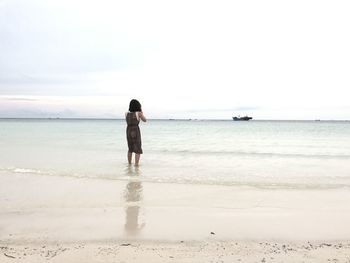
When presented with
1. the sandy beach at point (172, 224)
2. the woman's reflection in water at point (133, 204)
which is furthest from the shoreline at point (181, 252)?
the woman's reflection in water at point (133, 204)

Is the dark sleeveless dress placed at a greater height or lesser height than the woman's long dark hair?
lesser

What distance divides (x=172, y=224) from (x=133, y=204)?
1327 mm

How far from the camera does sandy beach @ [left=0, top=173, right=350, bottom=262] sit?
3797 millimetres

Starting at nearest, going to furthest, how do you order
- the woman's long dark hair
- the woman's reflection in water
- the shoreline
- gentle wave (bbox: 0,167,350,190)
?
the shoreline
the woman's reflection in water
gentle wave (bbox: 0,167,350,190)
the woman's long dark hair

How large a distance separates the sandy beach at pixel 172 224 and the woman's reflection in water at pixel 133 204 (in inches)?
0.5

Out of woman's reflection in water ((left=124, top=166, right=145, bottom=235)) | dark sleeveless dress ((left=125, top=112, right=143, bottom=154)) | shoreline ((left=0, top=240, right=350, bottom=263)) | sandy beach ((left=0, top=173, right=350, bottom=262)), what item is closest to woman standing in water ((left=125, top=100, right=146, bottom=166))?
dark sleeveless dress ((left=125, top=112, right=143, bottom=154))

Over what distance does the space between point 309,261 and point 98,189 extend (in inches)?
180

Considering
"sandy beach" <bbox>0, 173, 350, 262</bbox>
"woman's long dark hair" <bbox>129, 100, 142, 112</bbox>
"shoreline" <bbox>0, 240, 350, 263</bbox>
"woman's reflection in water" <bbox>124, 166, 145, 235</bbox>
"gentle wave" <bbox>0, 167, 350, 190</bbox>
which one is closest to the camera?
"shoreline" <bbox>0, 240, 350, 263</bbox>

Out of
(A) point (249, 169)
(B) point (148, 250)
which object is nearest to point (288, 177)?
(A) point (249, 169)

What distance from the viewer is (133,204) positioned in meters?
6.05

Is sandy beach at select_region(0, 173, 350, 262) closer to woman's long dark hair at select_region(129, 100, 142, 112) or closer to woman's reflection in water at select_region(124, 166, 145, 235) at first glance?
woman's reflection in water at select_region(124, 166, 145, 235)

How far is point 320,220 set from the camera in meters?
5.12

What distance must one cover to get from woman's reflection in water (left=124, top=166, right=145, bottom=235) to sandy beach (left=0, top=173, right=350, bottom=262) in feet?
0.04

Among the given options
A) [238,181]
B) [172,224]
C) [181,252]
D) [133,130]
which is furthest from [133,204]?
[133,130]
